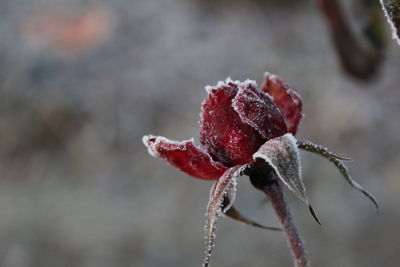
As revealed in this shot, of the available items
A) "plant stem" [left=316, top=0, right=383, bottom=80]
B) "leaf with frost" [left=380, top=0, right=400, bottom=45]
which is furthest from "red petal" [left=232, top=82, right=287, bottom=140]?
"plant stem" [left=316, top=0, right=383, bottom=80]

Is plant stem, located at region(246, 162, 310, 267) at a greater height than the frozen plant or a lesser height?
lesser

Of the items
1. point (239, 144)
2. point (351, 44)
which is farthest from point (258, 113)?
point (351, 44)

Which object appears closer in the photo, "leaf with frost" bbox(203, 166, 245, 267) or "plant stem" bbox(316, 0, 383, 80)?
"leaf with frost" bbox(203, 166, 245, 267)

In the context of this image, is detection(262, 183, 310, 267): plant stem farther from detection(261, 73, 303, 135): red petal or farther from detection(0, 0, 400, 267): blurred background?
detection(0, 0, 400, 267): blurred background

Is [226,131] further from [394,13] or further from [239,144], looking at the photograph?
[394,13]

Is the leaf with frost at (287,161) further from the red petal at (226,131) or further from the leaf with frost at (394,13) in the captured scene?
the leaf with frost at (394,13)

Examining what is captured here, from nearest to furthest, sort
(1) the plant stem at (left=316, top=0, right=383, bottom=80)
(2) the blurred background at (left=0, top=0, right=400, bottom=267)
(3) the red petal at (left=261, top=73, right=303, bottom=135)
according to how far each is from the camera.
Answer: (3) the red petal at (left=261, top=73, right=303, bottom=135)
(1) the plant stem at (left=316, top=0, right=383, bottom=80)
(2) the blurred background at (left=0, top=0, right=400, bottom=267)
